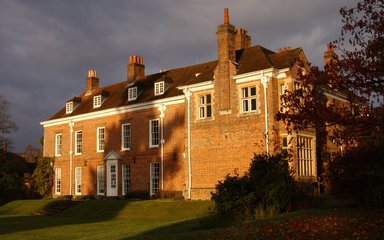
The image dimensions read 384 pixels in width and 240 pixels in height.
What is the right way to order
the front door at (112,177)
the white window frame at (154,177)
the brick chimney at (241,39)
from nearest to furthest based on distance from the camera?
the brick chimney at (241,39)
the white window frame at (154,177)
the front door at (112,177)

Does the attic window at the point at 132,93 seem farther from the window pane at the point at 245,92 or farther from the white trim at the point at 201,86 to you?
the window pane at the point at 245,92

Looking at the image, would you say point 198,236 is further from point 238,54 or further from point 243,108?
point 238,54

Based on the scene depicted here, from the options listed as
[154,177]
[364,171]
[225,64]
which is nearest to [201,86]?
[225,64]

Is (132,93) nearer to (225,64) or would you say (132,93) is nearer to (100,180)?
(100,180)

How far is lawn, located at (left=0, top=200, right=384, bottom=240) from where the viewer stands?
1323cm

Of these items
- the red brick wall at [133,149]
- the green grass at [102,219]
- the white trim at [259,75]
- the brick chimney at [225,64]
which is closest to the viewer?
the green grass at [102,219]

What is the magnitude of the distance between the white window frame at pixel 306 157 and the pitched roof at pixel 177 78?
188 inches

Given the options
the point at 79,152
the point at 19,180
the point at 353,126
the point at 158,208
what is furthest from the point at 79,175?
the point at 353,126

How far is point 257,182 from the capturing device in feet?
61.7

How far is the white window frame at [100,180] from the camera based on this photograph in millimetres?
41469

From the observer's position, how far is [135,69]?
44250 mm

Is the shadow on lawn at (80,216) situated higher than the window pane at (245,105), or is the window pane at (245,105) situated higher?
the window pane at (245,105)

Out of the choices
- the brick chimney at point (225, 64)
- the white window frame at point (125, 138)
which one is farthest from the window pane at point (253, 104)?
the white window frame at point (125, 138)

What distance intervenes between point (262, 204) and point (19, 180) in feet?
106
